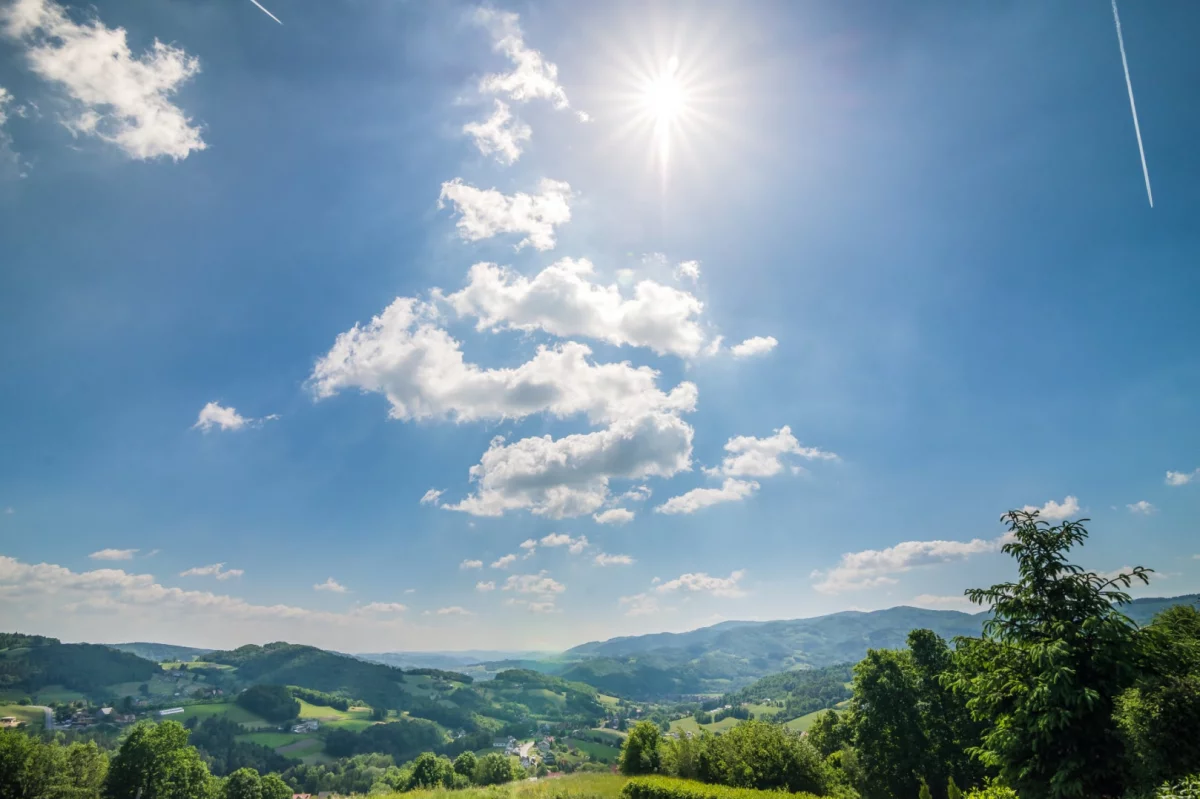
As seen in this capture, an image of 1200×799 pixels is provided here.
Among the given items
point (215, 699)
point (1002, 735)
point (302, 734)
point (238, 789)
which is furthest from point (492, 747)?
point (1002, 735)

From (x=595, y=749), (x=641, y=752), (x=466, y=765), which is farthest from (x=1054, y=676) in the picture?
(x=595, y=749)

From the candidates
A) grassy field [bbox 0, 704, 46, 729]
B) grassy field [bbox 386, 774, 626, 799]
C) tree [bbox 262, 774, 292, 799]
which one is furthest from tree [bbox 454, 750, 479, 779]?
grassy field [bbox 0, 704, 46, 729]

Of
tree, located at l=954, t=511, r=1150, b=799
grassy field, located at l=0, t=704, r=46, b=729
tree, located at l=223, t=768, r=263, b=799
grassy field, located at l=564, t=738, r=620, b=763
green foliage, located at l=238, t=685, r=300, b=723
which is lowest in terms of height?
grassy field, located at l=564, t=738, r=620, b=763

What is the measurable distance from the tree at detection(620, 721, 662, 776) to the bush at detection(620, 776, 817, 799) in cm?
629

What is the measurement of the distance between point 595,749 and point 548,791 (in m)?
170

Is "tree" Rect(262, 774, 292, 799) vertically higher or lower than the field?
higher

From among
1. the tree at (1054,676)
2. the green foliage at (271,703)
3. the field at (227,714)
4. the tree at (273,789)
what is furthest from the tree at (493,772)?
the green foliage at (271,703)

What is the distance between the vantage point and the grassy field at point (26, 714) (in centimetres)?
13262

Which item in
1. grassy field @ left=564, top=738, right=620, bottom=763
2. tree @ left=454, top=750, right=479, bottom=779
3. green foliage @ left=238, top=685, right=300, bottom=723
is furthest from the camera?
green foliage @ left=238, top=685, right=300, bottom=723

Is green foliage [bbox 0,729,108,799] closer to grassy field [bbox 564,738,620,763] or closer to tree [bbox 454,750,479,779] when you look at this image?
tree [bbox 454,750,479,779]

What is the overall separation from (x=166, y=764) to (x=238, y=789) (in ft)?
82.0

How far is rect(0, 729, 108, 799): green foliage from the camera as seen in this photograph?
39.0m

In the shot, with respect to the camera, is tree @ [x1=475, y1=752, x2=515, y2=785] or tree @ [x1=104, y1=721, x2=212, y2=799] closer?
tree @ [x1=104, y1=721, x2=212, y2=799]

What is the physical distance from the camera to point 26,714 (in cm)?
14050
